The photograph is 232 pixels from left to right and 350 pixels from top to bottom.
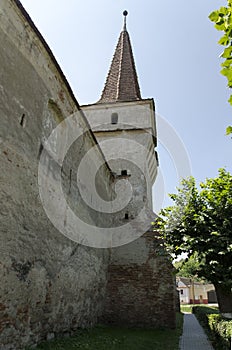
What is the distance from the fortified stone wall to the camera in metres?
5.94

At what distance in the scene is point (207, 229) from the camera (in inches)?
363

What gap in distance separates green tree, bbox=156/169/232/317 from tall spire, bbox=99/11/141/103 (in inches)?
379

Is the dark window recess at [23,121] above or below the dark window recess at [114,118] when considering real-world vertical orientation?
below

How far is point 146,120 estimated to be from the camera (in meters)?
17.1

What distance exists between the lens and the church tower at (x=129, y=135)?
15829mm

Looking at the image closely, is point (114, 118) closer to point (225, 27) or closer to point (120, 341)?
point (120, 341)

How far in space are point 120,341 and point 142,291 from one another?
13.2ft

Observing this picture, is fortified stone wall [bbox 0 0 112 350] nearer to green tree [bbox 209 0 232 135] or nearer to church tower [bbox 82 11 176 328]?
church tower [bbox 82 11 176 328]

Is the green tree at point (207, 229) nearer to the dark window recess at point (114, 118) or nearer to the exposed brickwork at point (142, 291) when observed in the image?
the exposed brickwork at point (142, 291)

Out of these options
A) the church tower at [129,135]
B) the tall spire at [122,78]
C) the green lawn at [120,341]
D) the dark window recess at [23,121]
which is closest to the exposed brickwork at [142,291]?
the green lawn at [120,341]

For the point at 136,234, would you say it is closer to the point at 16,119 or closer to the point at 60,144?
the point at 60,144

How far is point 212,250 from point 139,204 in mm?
6622

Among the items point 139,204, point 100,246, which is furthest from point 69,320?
point 139,204

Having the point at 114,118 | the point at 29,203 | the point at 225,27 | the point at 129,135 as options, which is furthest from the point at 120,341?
the point at 114,118
